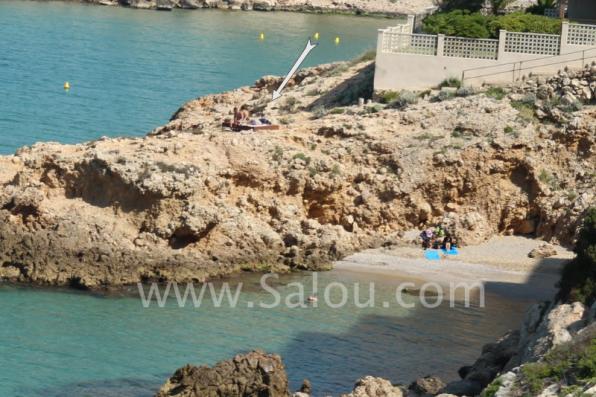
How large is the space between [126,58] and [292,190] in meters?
39.7

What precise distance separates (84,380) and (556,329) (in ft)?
31.6

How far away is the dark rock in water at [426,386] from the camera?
27.5 meters

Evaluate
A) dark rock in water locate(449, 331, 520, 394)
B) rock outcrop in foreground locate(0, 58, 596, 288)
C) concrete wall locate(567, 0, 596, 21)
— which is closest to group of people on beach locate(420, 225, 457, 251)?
rock outcrop in foreground locate(0, 58, 596, 288)

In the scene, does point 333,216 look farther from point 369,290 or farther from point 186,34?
point 186,34

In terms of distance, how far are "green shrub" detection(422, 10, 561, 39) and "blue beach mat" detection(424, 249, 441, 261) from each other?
277 inches

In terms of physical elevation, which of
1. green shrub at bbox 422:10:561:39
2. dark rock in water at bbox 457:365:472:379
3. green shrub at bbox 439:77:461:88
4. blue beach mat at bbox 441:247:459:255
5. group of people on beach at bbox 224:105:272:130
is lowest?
dark rock in water at bbox 457:365:472:379

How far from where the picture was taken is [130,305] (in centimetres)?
3403

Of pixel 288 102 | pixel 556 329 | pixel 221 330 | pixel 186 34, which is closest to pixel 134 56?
pixel 186 34

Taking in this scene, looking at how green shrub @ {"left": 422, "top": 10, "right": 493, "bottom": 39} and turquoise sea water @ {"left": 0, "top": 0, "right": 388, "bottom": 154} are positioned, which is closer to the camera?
green shrub @ {"left": 422, "top": 10, "right": 493, "bottom": 39}

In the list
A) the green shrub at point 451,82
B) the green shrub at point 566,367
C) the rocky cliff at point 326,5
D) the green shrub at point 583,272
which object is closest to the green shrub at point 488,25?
the green shrub at point 451,82

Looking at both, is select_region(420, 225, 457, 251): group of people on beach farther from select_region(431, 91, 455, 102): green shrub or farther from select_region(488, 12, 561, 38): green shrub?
select_region(488, 12, 561, 38): green shrub

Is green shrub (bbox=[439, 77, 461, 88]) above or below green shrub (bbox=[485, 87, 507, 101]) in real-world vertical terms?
above

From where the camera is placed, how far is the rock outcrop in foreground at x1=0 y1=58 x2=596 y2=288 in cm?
3559

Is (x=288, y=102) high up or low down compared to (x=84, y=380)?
up
